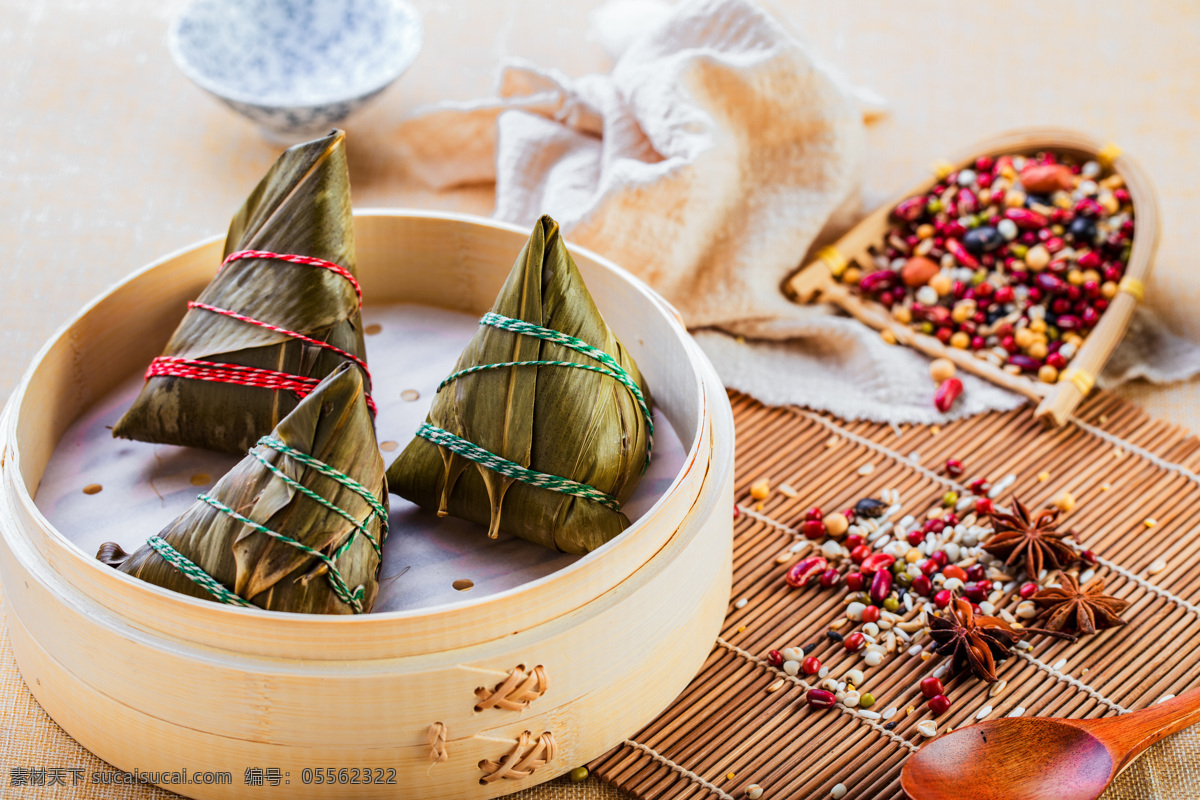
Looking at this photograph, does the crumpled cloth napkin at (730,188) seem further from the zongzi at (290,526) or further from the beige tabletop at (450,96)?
the zongzi at (290,526)

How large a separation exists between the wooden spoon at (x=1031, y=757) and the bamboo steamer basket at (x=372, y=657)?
339 mm

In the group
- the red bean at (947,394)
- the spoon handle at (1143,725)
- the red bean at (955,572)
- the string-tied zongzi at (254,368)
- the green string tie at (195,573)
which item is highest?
the string-tied zongzi at (254,368)

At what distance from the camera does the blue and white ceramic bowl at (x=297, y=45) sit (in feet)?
8.21

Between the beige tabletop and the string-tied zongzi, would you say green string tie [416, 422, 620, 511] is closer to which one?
the string-tied zongzi

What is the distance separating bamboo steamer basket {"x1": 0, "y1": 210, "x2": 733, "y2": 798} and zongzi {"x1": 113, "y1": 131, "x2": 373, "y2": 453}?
17cm

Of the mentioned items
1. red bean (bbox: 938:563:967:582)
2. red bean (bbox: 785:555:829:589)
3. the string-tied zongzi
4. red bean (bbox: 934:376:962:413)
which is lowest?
red bean (bbox: 785:555:829:589)

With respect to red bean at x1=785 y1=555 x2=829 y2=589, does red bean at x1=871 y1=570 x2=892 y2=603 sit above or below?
above

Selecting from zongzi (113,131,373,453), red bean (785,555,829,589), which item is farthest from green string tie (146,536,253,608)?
red bean (785,555,829,589)

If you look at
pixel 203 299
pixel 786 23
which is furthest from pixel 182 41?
pixel 786 23

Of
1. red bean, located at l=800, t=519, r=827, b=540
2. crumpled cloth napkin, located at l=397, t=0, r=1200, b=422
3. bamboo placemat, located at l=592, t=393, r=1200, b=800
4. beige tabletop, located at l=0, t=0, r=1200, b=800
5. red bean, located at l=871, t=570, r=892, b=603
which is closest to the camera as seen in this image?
bamboo placemat, located at l=592, t=393, r=1200, b=800

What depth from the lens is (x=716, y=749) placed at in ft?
4.80

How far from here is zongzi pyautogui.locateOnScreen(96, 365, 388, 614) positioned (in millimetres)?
1232

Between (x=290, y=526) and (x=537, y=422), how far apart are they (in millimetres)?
329

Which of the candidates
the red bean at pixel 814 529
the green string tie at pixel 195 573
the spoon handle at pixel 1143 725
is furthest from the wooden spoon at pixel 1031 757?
the green string tie at pixel 195 573
